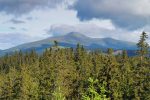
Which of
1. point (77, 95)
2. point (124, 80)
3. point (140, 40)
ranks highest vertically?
point (140, 40)

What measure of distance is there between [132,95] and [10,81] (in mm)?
44750

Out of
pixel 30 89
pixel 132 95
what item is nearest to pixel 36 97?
pixel 30 89

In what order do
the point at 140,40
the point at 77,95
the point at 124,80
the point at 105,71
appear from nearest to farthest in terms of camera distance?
the point at 105,71
the point at 140,40
the point at 124,80
the point at 77,95

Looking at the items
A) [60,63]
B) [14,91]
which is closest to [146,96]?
[60,63]

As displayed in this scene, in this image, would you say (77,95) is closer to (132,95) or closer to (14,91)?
(14,91)

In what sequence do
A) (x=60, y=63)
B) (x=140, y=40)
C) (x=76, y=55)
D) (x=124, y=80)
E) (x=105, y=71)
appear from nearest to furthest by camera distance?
(x=105, y=71)
(x=140, y=40)
(x=124, y=80)
(x=60, y=63)
(x=76, y=55)

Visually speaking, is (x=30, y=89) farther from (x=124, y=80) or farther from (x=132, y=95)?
(x=132, y=95)

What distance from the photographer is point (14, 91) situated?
98188 millimetres

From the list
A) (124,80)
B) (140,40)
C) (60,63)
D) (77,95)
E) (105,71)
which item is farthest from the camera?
(77,95)

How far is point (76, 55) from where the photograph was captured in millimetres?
146250

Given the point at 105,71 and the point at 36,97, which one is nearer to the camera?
the point at 105,71

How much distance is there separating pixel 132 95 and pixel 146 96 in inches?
203

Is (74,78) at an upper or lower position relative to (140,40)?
lower

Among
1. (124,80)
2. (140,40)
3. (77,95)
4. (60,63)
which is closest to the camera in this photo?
(140,40)
